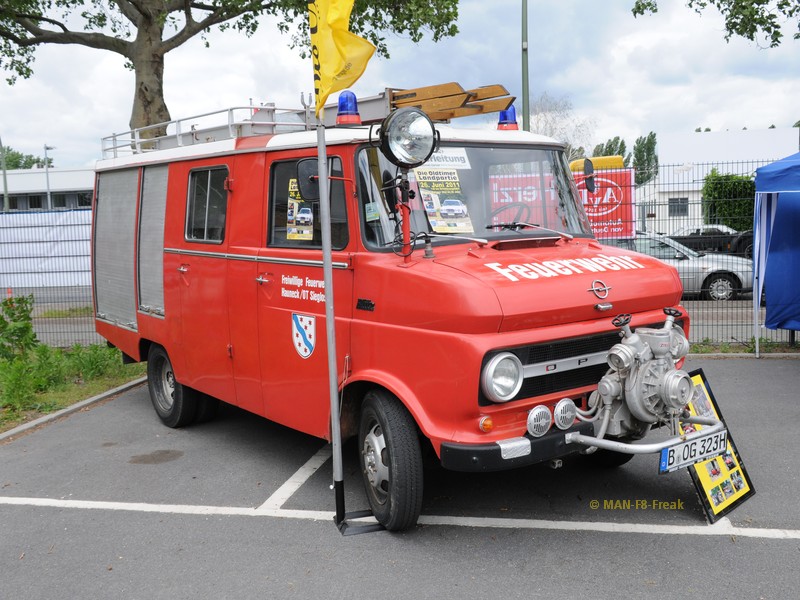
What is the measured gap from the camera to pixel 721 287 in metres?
11.2

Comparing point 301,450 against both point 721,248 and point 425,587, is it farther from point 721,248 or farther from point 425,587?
point 721,248

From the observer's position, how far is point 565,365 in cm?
425

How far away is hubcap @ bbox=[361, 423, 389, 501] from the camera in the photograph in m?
4.48

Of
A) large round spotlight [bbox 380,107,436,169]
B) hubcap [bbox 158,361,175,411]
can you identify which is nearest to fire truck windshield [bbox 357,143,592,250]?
large round spotlight [bbox 380,107,436,169]

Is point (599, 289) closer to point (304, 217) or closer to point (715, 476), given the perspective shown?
point (715, 476)

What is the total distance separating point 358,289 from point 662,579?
236cm

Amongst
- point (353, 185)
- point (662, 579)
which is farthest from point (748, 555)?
point (353, 185)

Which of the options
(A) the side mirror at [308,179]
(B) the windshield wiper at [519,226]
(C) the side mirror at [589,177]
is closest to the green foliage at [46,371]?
(A) the side mirror at [308,179]

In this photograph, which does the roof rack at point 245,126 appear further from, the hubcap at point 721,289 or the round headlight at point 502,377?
the hubcap at point 721,289

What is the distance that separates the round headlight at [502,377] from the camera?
12.8 ft

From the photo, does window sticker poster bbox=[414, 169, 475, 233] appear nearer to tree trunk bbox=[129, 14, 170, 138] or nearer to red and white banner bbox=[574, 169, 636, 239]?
red and white banner bbox=[574, 169, 636, 239]

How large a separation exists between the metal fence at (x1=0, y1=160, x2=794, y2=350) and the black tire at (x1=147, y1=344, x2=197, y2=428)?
4.79 metres

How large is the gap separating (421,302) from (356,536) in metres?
1.51

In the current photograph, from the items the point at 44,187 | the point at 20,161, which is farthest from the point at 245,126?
the point at 20,161
